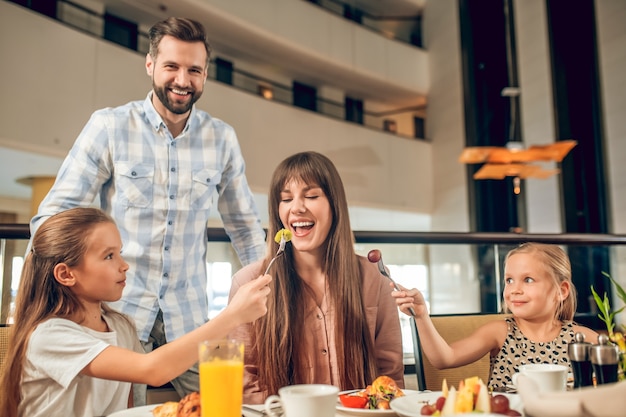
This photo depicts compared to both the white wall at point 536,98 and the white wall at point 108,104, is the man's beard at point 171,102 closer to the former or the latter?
the white wall at point 108,104

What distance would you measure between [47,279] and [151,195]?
57cm

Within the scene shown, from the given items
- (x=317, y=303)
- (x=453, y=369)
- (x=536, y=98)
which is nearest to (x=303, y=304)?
(x=317, y=303)

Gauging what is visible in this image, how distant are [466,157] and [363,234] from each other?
13.2 feet

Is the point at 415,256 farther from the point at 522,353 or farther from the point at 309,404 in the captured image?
the point at 309,404

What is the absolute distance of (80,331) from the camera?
1.24 meters

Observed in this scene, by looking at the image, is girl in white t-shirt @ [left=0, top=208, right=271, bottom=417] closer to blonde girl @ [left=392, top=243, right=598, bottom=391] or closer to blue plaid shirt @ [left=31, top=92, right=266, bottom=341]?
blue plaid shirt @ [left=31, top=92, right=266, bottom=341]

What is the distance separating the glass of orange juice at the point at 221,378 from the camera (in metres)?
0.89

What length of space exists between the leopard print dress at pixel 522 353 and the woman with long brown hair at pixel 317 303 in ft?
0.84

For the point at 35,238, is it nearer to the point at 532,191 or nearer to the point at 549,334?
the point at 549,334

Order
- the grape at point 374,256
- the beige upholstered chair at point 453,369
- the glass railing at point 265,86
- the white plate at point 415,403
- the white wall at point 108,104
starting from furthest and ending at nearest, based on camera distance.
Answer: the glass railing at point 265,86 → the white wall at point 108,104 → the beige upholstered chair at point 453,369 → the grape at point 374,256 → the white plate at point 415,403

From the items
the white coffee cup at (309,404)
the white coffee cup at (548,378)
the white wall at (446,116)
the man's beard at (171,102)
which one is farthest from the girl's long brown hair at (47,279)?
the white wall at (446,116)

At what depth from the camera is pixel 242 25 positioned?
23.6 feet

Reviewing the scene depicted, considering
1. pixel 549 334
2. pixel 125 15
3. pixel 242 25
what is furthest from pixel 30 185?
pixel 549 334

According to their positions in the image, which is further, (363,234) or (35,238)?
(363,234)
